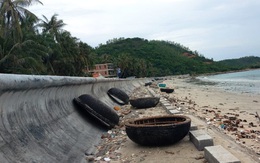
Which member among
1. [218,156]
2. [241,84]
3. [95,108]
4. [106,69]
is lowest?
[241,84]

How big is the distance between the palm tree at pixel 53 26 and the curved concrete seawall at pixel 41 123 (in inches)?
1442

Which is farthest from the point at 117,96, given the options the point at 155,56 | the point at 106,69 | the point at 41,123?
the point at 155,56

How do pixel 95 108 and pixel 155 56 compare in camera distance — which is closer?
pixel 95 108

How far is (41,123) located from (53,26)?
3953 cm

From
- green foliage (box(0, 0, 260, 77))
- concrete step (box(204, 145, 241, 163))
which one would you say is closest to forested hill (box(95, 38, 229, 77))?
green foliage (box(0, 0, 260, 77))

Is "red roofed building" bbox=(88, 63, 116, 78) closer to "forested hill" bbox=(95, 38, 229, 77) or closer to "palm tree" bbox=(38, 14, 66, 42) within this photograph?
"forested hill" bbox=(95, 38, 229, 77)

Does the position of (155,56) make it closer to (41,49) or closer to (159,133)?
(41,49)

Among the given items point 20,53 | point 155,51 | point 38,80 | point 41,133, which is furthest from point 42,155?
point 155,51

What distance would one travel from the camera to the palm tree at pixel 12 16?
23.8 m

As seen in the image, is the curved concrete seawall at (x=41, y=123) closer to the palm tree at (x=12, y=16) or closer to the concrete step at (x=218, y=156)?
the concrete step at (x=218, y=156)

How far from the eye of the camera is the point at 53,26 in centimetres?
4125

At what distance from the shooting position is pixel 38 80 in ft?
12.5

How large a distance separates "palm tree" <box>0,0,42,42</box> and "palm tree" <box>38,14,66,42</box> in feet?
44.9

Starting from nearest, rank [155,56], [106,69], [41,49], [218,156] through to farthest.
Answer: [218,156]
[41,49]
[106,69]
[155,56]
